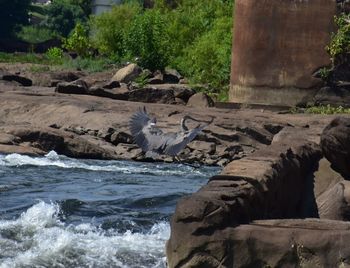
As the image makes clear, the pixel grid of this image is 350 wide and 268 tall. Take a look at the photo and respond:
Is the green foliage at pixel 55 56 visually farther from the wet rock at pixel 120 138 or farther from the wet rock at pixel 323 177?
the wet rock at pixel 323 177

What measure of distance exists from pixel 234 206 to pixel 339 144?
9.58 feet

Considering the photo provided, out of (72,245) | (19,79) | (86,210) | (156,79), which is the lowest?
(19,79)

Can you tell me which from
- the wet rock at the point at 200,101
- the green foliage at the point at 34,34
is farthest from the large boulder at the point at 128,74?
Result: the green foliage at the point at 34,34

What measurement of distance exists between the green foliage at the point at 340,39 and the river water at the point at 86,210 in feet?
22.1

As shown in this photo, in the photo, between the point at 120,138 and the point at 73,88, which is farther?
the point at 73,88

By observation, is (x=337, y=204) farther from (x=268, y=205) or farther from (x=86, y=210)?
(x=86, y=210)

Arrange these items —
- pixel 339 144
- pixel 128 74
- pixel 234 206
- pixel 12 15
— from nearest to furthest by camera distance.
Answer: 1. pixel 234 206
2. pixel 339 144
3. pixel 128 74
4. pixel 12 15

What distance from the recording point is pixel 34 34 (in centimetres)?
7362

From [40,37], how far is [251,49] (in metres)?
47.5

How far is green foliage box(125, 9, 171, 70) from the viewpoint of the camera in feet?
124

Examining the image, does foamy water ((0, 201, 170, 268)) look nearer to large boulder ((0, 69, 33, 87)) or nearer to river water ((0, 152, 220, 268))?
river water ((0, 152, 220, 268))

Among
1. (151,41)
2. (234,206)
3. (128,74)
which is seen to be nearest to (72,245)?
(234,206)

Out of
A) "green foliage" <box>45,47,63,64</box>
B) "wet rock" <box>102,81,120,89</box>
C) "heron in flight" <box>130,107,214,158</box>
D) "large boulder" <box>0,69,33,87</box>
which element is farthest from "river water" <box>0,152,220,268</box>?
"green foliage" <box>45,47,63,64</box>

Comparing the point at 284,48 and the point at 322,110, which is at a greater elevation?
the point at 284,48
